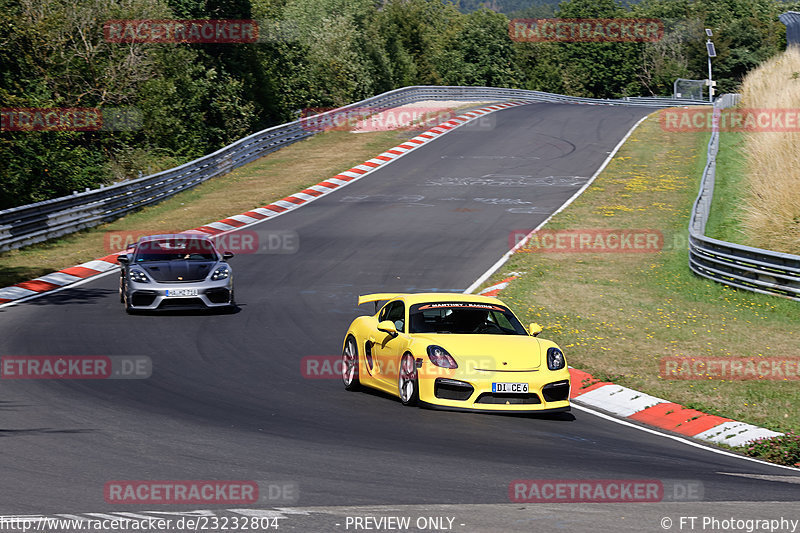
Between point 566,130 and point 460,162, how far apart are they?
10.0m

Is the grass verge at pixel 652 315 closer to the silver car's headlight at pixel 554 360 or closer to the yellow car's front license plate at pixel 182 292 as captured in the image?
the silver car's headlight at pixel 554 360

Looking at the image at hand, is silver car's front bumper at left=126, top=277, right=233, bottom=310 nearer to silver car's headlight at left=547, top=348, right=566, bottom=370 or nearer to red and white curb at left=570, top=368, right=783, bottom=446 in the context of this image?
red and white curb at left=570, top=368, right=783, bottom=446

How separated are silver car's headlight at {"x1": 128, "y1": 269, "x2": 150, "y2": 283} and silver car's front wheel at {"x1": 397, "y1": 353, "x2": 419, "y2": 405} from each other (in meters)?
7.95

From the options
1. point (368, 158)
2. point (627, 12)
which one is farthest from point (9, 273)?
point (627, 12)

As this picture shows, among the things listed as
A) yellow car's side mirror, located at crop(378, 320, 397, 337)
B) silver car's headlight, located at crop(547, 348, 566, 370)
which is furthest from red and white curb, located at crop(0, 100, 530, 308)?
silver car's headlight, located at crop(547, 348, 566, 370)

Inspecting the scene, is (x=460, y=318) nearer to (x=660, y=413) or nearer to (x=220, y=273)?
(x=660, y=413)

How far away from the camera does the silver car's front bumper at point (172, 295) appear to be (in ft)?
59.5

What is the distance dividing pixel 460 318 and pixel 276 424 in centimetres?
323

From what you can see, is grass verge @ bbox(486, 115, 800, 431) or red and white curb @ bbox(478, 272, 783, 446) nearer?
red and white curb @ bbox(478, 272, 783, 446)

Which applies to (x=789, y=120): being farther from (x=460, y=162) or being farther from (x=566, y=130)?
(x=566, y=130)

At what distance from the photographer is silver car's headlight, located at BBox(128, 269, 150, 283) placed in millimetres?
18391

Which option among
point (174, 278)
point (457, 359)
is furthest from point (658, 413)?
point (174, 278)

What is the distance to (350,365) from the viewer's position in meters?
13.3

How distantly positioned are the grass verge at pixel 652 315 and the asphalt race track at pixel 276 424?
1.77m
